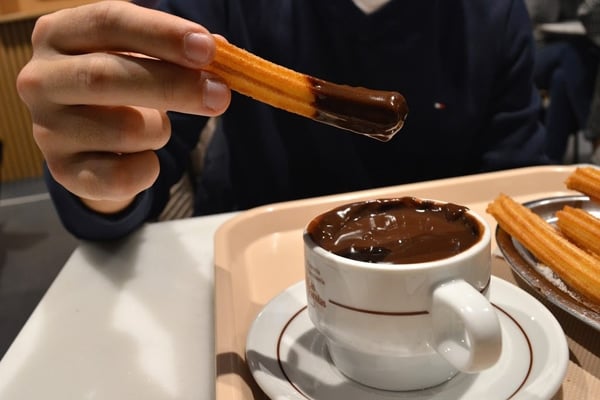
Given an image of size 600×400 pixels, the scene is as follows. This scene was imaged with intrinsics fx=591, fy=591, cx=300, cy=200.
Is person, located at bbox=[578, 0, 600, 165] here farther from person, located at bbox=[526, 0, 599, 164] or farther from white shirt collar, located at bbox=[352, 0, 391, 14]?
white shirt collar, located at bbox=[352, 0, 391, 14]

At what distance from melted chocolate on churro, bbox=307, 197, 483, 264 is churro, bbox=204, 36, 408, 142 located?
0.07 meters

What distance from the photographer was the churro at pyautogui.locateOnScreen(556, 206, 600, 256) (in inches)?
22.6

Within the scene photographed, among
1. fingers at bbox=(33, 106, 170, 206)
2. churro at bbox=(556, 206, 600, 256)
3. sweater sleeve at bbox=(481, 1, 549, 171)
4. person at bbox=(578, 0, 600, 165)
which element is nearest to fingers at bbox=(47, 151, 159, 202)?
fingers at bbox=(33, 106, 170, 206)

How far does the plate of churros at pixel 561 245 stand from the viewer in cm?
51

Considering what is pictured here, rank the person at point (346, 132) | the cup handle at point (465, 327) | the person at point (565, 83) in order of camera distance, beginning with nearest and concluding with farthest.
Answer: the cup handle at point (465, 327)
the person at point (346, 132)
the person at point (565, 83)

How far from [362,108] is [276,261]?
30cm

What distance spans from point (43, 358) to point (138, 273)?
164 mm

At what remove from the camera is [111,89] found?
47cm

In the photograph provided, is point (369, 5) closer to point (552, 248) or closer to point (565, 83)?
point (552, 248)

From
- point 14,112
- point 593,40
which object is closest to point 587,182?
point 593,40

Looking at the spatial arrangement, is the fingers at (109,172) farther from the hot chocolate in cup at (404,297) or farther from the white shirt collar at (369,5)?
the white shirt collar at (369,5)

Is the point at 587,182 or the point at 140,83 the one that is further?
the point at 587,182

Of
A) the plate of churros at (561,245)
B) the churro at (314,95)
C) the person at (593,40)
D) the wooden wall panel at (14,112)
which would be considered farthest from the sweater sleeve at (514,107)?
the wooden wall panel at (14,112)

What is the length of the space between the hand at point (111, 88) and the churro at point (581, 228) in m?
0.38
